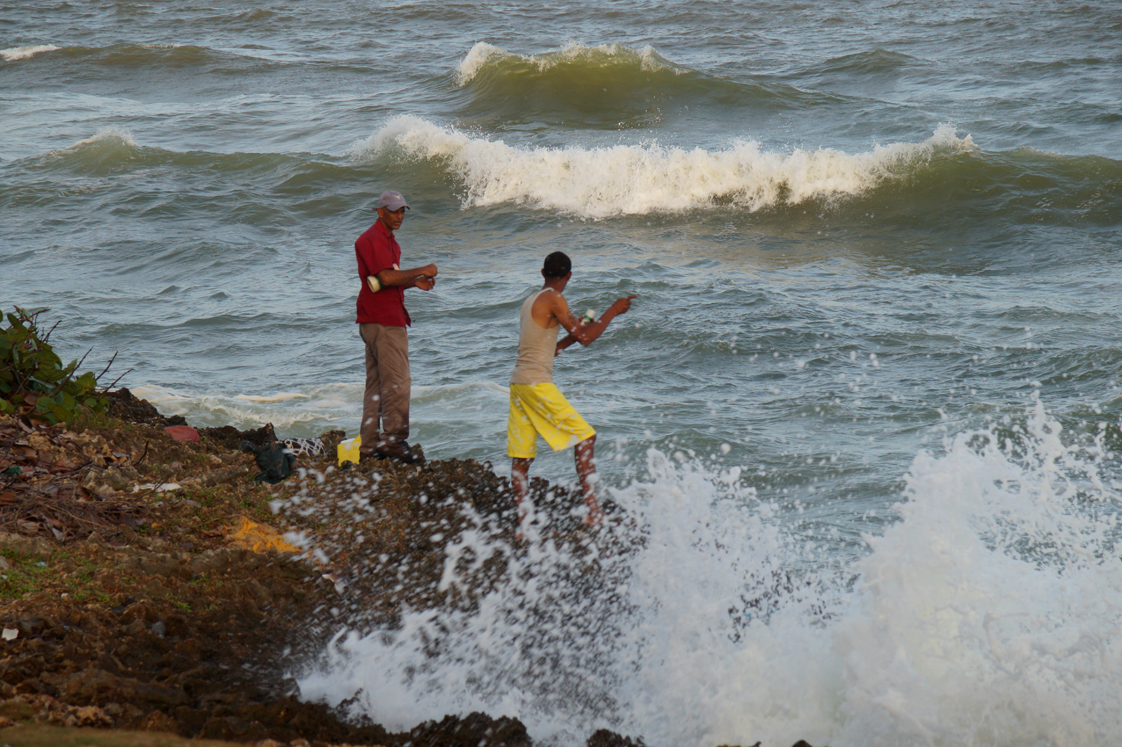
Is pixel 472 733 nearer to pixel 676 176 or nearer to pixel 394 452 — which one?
pixel 394 452

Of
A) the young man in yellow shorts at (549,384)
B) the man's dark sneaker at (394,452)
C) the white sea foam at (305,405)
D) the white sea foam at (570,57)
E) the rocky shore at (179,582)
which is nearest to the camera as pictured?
the rocky shore at (179,582)

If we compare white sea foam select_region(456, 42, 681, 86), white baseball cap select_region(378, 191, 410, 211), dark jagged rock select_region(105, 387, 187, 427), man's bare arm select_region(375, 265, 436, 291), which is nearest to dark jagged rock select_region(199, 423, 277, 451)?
dark jagged rock select_region(105, 387, 187, 427)

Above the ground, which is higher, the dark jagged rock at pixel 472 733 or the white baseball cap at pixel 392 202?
the white baseball cap at pixel 392 202

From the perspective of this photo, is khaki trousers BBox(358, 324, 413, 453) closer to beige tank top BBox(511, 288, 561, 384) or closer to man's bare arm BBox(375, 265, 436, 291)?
man's bare arm BBox(375, 265, 436, 291)

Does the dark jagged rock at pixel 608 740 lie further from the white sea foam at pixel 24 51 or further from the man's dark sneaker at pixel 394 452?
the white sea foam at pixel 24 51

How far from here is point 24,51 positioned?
31281 mm

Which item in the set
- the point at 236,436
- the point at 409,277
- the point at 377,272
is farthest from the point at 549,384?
the point at 236,436

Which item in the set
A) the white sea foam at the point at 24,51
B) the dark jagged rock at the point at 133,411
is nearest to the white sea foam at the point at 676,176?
the dark jagged rock at the point at 133,411

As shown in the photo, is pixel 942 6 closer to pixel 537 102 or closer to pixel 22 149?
pixel 537 102

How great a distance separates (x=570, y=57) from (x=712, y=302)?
48.2 feet

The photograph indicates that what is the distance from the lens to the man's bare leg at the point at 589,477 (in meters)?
6.17

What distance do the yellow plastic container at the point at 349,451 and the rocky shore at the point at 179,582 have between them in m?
0.12

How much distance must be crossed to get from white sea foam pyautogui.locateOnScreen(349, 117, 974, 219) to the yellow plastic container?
1071 centimetres

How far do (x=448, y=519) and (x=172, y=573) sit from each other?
184 cm
